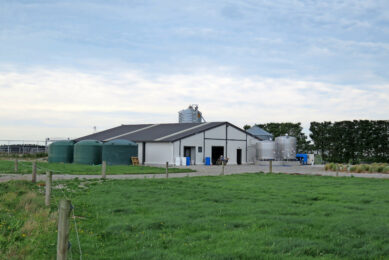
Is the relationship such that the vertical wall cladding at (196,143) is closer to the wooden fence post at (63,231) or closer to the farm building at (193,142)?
the farm building at (193,142)

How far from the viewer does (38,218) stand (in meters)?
10.3

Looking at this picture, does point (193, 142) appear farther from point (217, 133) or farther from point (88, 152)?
point (88, 152)

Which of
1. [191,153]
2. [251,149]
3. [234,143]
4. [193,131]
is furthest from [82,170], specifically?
[251,149]

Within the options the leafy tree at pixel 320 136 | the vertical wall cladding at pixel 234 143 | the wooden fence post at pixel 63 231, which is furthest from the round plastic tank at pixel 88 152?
the wooden fence post at pixel 63 231

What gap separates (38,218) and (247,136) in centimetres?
4209

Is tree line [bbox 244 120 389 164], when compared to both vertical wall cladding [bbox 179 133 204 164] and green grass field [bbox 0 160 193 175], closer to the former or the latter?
vertical wall cladding [bbox 179 133 204 164]

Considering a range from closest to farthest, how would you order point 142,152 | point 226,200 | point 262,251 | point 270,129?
point 262,251 → point 226,200 → point 142,152 → point 270,129

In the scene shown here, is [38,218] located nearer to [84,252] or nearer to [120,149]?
[84,252]

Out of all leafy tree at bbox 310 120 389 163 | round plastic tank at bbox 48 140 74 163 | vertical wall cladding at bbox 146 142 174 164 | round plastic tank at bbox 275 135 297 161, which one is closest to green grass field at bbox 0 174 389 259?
vertical wall cladding at bbox 146 142 174 164

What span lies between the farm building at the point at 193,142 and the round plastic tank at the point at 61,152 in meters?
6.59

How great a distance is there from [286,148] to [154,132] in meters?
15.9

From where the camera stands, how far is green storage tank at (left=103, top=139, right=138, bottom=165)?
135ft

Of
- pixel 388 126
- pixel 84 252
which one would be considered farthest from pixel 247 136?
pixel 84 252

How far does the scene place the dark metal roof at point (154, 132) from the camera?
45625 mm
